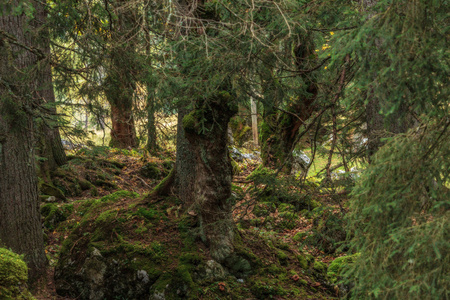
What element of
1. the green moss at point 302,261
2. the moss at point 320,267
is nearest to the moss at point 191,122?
the green moss at point 302,261

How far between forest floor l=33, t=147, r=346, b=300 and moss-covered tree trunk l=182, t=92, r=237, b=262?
293mm

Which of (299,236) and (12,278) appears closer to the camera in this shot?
(12,278)

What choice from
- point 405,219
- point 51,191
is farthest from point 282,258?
point 51,191

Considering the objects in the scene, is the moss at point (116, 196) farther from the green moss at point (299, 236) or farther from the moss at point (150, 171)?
the green moss at point (299, 236)

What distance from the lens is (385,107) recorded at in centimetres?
287

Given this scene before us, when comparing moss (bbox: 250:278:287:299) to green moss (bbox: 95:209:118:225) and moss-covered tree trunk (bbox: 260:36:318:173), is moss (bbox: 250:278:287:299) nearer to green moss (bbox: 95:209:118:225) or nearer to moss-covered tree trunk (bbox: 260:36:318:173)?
green moss (bbox: 95:209:118:225)

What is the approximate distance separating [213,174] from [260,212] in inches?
148

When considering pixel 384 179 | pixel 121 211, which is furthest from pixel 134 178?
pixel 384 179

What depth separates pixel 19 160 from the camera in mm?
5699

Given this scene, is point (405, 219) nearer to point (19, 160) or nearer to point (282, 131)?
point (19, 160)

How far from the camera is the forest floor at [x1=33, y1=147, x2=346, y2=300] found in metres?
5.52

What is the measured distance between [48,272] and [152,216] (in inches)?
75.8

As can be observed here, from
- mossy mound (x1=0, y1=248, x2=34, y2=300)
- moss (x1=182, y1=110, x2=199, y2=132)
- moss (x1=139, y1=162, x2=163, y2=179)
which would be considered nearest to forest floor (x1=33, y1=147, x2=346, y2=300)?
moss (x1=139, y1=162, x2=163, y2=179)

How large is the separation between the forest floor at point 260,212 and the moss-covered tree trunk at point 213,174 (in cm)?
29
